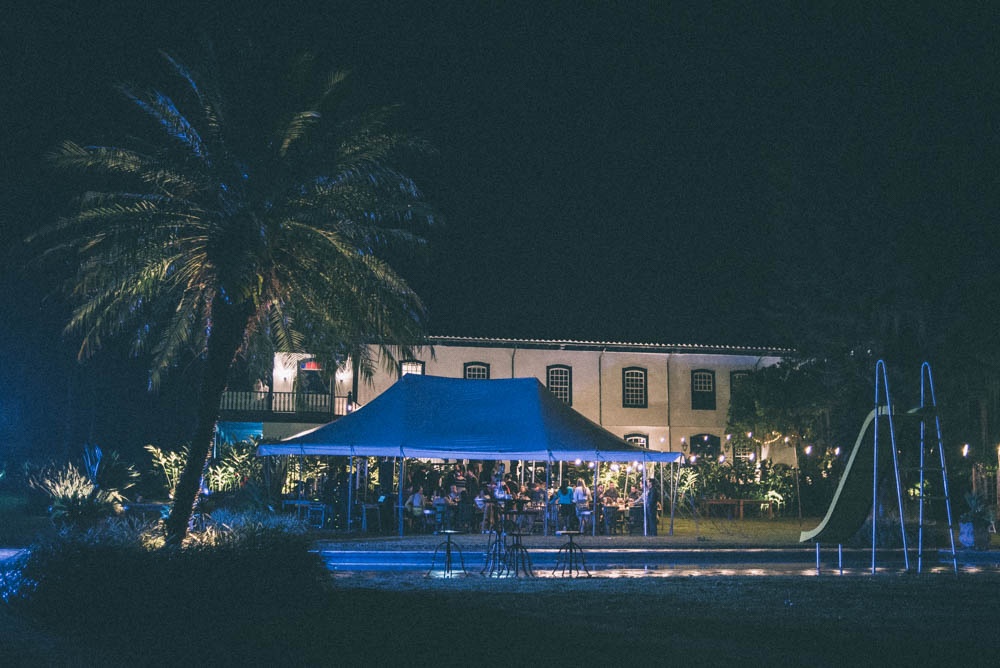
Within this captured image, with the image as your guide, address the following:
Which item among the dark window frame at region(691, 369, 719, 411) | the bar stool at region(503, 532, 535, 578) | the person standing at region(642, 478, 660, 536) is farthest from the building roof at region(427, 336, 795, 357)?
the bar stool at region(503, 532, 535, 578)

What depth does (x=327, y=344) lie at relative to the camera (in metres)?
16.3

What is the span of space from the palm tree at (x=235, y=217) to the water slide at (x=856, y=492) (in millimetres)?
8047

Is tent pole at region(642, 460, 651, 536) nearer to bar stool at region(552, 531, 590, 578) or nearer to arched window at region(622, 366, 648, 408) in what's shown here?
bar stool at region(552, 531, 590, 578)

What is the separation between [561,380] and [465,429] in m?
14.6

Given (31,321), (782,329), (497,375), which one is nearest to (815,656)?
(782,329)

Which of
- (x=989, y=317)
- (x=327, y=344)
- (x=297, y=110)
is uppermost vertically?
(x=297, y=110)

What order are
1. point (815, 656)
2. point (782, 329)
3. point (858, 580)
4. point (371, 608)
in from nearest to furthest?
point (815, 656)
point (371, 608)
point (858, 580)
point (782, 329)

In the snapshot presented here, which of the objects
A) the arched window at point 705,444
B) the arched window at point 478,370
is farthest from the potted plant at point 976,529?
the arched window at point 478,370

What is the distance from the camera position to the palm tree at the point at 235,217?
13633 millimetres

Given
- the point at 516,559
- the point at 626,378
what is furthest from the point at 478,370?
the point at 516,559

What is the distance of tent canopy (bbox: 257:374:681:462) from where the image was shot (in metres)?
20.7

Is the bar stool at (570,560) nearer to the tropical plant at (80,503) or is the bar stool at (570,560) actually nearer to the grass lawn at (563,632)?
the grass lawn at (563,632)

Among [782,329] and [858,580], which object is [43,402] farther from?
[858,580]

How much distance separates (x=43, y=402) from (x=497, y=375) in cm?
2328
